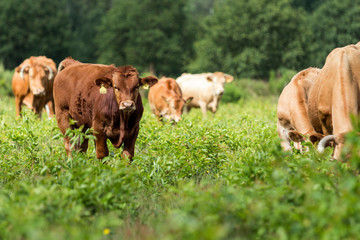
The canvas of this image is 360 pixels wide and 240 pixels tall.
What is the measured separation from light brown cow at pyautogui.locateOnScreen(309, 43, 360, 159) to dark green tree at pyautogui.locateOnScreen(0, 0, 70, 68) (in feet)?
138

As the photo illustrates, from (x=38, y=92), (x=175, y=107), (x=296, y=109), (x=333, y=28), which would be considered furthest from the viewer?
(x=333, y=28)

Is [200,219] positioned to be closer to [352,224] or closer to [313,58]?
[352,224]

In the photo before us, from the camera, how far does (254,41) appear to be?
140 feet

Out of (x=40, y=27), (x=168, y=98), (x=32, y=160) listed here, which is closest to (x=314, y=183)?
(x=32, y=160)

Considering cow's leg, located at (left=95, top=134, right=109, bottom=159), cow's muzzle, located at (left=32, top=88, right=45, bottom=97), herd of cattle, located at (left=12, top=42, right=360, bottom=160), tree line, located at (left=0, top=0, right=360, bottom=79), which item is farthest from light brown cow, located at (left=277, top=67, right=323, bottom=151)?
tree line, located at (left=0, top=0, right=360, bottom=79)

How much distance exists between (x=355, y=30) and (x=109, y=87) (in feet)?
127

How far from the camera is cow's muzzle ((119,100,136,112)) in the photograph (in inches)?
230

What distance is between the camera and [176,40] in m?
46.8

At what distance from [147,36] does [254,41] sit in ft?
34.3

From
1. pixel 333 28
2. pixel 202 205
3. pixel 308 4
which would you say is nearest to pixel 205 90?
pixel 202 205

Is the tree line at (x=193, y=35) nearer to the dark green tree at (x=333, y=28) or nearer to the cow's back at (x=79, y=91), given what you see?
the dark green tree at (x=333, y=28)

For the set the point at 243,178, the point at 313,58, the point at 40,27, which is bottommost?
the point at 313,58

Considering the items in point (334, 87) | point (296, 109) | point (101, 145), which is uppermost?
point (334, 87)

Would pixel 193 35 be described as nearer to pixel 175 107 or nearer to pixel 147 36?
pixel 147 36
